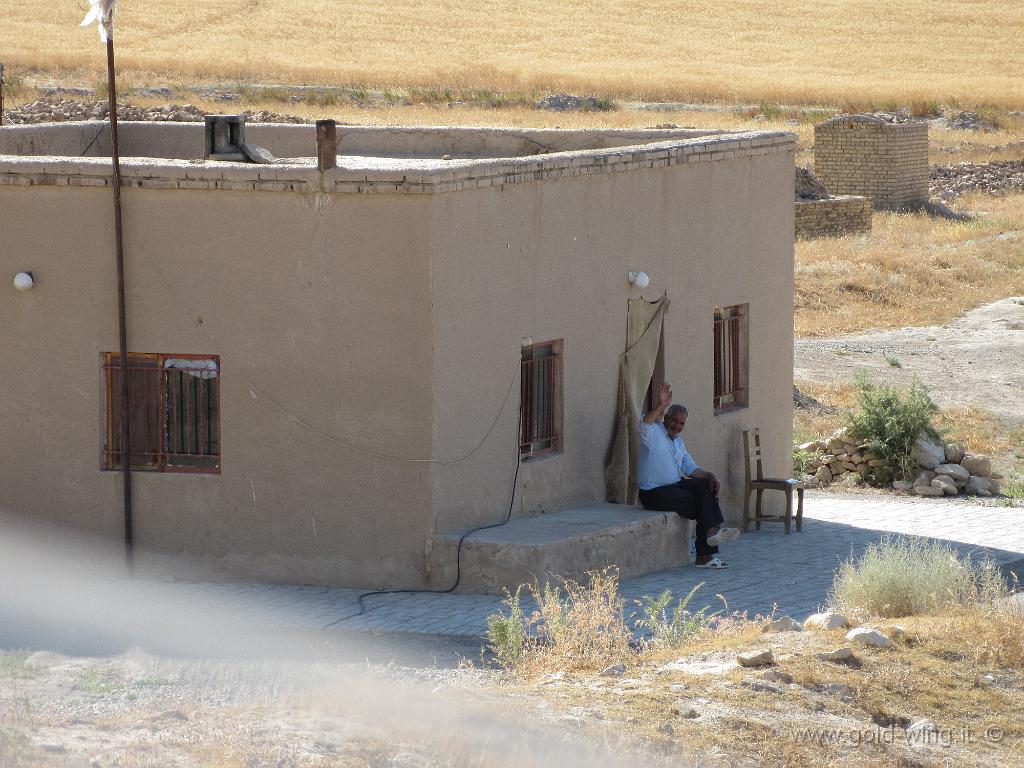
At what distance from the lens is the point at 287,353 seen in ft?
39.2

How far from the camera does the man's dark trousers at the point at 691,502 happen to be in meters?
13.3

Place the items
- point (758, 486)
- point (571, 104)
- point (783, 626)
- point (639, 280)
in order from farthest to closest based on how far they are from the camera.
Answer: point (571, 104) → point (758, 486) → point (639, 280) → point (783, 626)

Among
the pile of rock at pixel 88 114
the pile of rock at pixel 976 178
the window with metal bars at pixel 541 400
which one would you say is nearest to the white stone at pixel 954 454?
the window with metal bars at pixel 541 400

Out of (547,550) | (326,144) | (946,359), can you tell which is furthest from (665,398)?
(946,359)

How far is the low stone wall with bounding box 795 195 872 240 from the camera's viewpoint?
36.1 meters

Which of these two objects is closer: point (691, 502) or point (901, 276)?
point (691, 502)

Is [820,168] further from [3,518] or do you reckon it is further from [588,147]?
[3,518]

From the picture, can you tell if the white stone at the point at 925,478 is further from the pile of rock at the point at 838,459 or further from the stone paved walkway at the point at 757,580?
the stone paved walkway at the point at 757,580

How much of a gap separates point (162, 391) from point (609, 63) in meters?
66.8

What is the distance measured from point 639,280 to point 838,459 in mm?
7047

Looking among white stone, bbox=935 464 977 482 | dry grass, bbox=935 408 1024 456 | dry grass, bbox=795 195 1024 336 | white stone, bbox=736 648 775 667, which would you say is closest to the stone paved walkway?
white stone, bbox=935 464 977 482

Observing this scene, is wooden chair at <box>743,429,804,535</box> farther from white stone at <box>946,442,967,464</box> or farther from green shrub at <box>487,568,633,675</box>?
green shrub at <box>487,568,633,675</box>

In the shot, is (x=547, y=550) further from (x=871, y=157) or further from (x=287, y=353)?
(x=871, y=157)

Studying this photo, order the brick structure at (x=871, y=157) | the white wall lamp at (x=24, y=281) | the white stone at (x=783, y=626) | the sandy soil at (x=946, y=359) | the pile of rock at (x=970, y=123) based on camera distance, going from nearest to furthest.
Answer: the white stone at (x=783, y=626)
the white wall lamp at (x=24, y=281)
the sandy soil at (x=946, y=359)
the brick structure at (x=871, y=157)
the pile of rock at (x=970, y=123)
